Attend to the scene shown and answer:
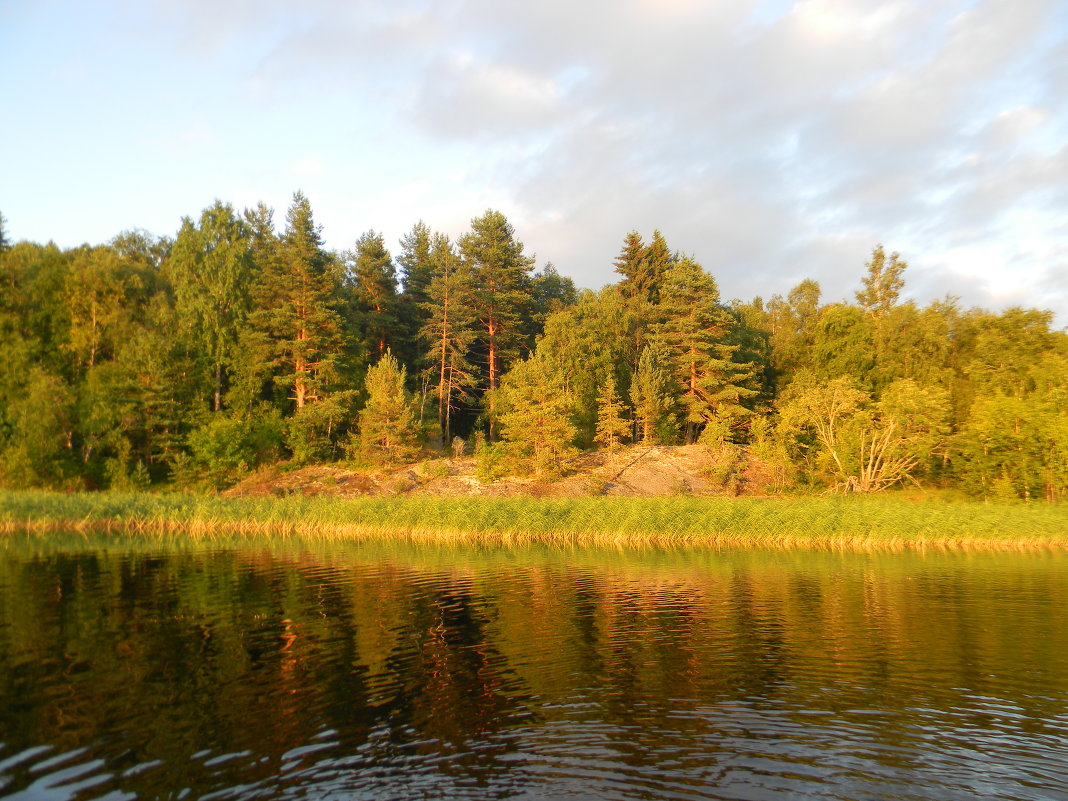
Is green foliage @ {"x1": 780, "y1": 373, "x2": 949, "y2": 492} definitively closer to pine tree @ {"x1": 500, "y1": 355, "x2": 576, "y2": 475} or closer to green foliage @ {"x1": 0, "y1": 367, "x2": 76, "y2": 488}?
pine tree @ {"x1": 500, "y1": 355, "x2": 576, "y2": 475}

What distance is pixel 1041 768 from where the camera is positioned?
8.83 metres

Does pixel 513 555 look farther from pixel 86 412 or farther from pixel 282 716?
pixel 86 412

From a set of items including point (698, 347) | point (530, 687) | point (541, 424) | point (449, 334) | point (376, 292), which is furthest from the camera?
point (376, 292)

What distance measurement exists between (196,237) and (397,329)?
19.1 m

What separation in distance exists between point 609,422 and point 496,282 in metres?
20.1

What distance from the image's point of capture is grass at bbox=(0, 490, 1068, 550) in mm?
30031

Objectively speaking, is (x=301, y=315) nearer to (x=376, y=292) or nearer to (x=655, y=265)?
(x=376, y=292)

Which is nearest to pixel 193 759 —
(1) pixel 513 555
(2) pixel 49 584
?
(2) pixel 49 584

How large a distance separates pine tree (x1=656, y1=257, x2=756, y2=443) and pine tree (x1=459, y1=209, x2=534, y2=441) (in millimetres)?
13513

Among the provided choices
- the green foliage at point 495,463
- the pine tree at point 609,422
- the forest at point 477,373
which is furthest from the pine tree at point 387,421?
the pine tree at point 609,422

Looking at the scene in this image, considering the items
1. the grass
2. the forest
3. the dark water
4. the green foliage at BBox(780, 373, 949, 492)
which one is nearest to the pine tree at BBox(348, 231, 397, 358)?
the forest

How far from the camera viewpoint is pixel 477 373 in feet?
214

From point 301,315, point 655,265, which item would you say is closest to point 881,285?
point 655,265

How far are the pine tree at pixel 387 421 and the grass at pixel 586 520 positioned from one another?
13.4m
